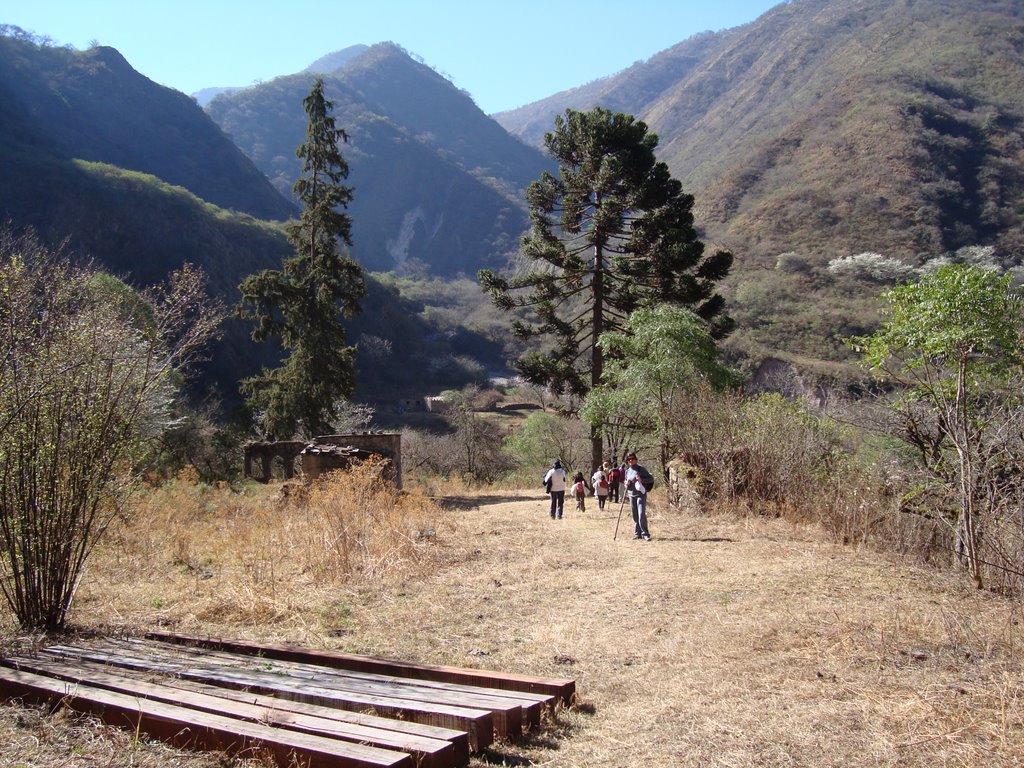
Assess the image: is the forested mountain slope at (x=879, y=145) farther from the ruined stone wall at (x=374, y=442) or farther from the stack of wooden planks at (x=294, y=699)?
the stack of wooden planks at (x=294, y=699)

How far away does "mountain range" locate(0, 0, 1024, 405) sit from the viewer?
58.5 metres

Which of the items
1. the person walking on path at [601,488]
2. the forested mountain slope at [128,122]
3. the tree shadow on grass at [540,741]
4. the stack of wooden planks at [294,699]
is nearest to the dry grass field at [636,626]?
the tree shadow on grass at [540,741]

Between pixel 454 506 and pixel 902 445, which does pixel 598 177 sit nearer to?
pixel 454 506

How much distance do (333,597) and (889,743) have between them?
5.44 metres

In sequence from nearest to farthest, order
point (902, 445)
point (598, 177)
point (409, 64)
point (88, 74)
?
point (902, 445) → point (598, 177) → point (88, 74) → point (409, 64)

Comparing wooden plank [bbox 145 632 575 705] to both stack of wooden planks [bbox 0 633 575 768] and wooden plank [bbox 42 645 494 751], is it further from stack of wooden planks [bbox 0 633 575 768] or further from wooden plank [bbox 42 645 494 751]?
wooden plank [bbox 42 645 494 751]

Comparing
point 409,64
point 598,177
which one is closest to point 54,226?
point 598,177

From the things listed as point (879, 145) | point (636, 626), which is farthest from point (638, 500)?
point (879, 145)

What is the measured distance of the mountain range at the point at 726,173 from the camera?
5847cm

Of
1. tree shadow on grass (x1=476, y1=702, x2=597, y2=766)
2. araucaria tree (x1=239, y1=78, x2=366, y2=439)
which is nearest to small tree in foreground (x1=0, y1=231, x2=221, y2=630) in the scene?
tree shadow on grass (x1=476, y1=702, x2=597, y2=766)

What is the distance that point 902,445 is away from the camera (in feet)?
40.1

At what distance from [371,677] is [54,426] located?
11.2ft

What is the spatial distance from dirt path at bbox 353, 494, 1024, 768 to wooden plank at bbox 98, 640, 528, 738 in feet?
0.58

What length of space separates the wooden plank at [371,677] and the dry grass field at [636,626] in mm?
155
